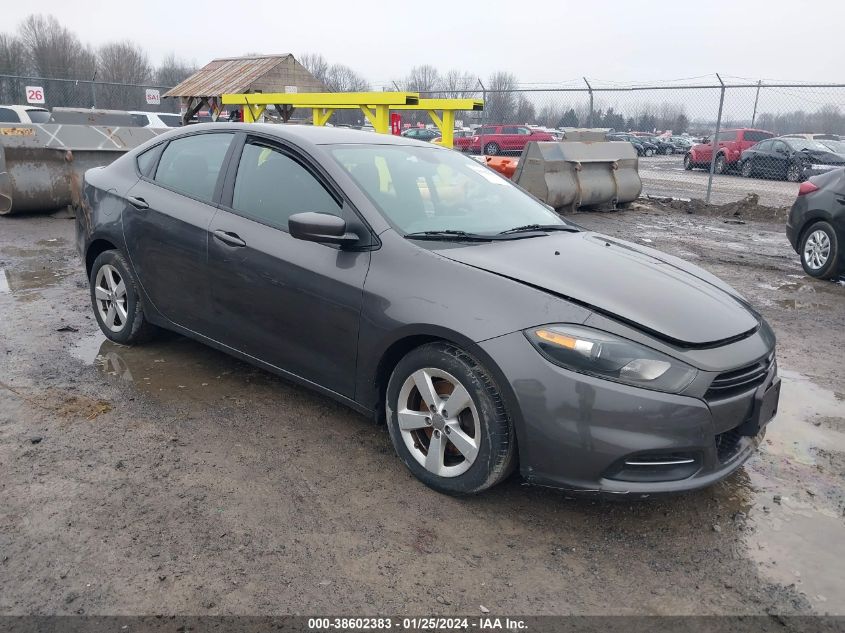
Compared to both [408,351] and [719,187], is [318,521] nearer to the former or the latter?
[408,351]

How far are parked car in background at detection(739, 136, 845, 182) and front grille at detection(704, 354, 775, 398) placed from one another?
2011 cm

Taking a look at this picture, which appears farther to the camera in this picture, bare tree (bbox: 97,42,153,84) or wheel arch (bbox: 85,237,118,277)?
bare tree (bbox: 97,42,153,84)

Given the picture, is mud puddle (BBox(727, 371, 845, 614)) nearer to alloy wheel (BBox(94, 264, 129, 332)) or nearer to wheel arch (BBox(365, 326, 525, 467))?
wheel arch (BBox(365, 326, 525, 467))

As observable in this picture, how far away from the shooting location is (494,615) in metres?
2.51

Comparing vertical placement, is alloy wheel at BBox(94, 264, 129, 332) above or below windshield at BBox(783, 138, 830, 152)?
below

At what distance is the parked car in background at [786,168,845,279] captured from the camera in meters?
7.84

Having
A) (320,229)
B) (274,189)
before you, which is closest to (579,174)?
(274,189)

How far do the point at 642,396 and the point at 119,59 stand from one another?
70416 millimetres

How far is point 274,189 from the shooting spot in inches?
156

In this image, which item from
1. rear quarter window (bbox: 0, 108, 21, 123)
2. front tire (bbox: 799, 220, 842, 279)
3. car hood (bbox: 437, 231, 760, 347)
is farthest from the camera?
rear quarter window (bbox: 0, 108, 21, 123)

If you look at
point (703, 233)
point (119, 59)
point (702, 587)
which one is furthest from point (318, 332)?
point (119, 59)

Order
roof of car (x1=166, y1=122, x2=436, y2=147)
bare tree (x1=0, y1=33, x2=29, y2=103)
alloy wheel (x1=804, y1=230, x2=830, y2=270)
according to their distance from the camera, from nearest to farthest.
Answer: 1. roof of car (x1=166, y1=122, x2=436, y2=147)
2. alloy wheel (x1=804, y1=230, x2=830, y2=270)
3. bare tree (x1=0, y1=33, x2=29, y2=103)

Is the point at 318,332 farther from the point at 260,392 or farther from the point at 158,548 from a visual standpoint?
the point at 158,548

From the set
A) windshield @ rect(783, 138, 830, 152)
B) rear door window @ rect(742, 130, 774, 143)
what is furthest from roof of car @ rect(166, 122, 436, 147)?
rear door window @ rect(742, 130, 774, 143)
